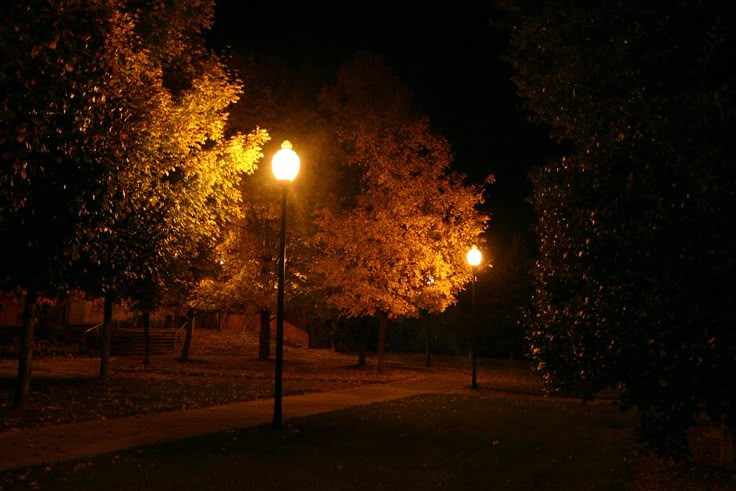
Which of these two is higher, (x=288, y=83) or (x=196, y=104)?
(x=288, y=83)

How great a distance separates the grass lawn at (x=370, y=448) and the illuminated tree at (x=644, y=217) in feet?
5.42

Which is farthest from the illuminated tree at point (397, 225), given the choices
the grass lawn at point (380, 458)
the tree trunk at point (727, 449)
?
the tree trunk at point (727, 449)

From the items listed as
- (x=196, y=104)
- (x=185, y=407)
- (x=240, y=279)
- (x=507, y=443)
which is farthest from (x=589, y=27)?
(x=240, y=279)

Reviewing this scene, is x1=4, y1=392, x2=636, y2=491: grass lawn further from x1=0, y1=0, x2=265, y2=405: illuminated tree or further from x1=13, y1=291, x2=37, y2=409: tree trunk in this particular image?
x1=13, y1=291, x2=37, y2=409: tree trunk

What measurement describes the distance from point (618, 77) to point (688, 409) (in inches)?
134

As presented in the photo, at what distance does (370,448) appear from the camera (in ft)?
35.8

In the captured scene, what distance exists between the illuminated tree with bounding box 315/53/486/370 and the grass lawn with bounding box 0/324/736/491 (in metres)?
5.66

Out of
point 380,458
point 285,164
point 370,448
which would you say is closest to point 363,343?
point 285,164

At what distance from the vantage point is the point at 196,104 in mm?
14906

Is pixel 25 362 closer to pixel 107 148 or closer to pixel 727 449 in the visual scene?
pixel 107 148

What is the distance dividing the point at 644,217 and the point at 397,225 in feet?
63.0

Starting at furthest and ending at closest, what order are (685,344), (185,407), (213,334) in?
(213,334) → (185,407) → (685,344)

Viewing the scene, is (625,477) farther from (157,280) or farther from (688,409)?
(157,280)

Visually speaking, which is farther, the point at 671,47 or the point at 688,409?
the point at 671,47
